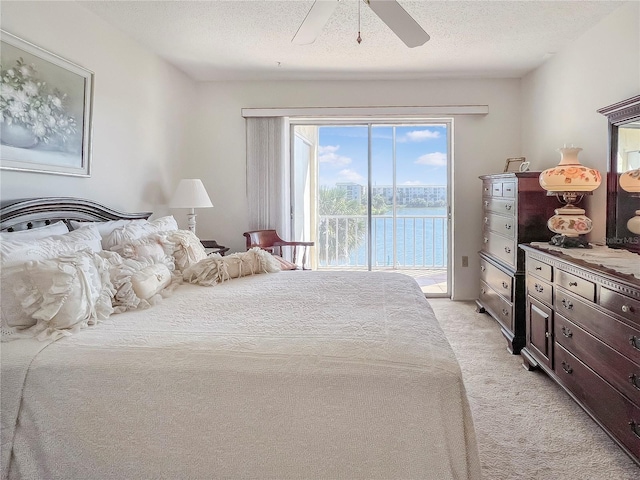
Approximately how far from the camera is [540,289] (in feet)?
9.08

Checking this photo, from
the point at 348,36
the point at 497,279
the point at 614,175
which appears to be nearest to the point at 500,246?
the point at 497,279

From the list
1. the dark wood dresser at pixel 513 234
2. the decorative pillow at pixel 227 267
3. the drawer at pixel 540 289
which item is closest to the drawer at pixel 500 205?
the dark wood dresser at pixel 513 234

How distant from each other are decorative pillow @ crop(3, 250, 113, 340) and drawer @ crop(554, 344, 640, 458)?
2276 millimetres

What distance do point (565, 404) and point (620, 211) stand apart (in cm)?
127

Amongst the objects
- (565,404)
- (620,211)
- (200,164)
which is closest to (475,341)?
(565,404)

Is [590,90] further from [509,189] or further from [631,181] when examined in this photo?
[631,181]

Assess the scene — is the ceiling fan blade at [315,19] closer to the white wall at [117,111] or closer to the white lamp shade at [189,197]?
the white wall at [117,111]

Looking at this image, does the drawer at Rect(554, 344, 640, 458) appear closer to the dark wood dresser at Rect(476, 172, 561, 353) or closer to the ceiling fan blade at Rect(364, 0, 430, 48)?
the dark wood dresser at Rect(476, 172, 561, 353)

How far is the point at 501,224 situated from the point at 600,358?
5.89 feet

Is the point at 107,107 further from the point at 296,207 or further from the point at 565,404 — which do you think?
the point at 565,404

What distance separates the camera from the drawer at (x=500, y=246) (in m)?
3.38

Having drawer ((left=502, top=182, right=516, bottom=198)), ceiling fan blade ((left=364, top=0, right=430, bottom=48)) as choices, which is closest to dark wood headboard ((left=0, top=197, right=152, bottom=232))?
ceiling fan blade ((left=364, top=0, right=430, bottom=48))

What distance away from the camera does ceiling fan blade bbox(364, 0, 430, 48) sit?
1.96 metres

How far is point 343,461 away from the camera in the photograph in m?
1.24
